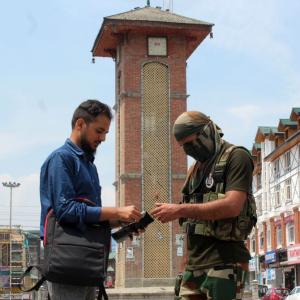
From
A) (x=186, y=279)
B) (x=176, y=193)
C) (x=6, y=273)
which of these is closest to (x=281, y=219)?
(x=176, y=193)

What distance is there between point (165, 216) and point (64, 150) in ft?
1.93

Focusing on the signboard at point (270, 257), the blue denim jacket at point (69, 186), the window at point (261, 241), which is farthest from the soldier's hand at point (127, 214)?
the window at point (261, 241)

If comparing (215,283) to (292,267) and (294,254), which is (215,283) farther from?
(292,267)

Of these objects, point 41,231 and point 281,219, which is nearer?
point 41,231

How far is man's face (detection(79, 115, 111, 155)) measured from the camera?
11.2 feet

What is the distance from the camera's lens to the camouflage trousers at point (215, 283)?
353 centimetres

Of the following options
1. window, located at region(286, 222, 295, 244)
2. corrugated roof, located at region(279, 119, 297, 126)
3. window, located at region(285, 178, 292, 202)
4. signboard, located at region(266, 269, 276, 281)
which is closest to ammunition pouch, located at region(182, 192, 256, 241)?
window, located at region(286, 222, 295, 244)

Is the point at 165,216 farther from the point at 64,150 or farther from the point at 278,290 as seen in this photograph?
the point at 278,290

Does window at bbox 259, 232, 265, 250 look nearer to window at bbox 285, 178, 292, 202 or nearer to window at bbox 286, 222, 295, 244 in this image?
window at bbox 286, 222, 295, 244

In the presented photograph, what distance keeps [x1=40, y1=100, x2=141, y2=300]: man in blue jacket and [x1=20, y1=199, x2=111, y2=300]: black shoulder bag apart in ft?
0.15

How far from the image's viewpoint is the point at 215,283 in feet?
11.6

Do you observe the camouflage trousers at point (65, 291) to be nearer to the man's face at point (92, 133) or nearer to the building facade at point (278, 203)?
the man's face at point (92, 133)

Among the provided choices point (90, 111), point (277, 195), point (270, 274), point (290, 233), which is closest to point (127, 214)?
point (90, 111)

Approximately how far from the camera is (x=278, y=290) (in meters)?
33.6
